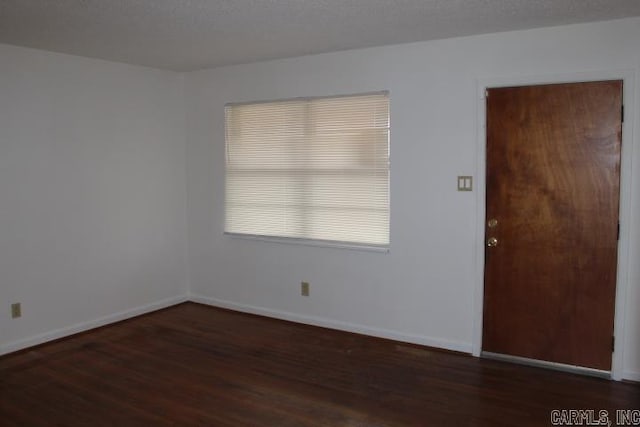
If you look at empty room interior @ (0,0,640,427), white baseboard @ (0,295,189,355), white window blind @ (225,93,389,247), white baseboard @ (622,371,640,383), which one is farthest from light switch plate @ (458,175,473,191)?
white baseboard @ (0,295,189,355)

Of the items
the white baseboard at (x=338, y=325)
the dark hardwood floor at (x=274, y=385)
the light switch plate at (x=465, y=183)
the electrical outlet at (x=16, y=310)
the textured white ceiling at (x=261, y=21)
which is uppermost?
the textured white ceiling at (x=261, y=21)

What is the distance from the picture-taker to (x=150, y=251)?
4.92 m

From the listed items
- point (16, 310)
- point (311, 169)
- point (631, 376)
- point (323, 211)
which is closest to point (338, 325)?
point (323, 211)

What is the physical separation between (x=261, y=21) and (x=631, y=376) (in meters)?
3.35

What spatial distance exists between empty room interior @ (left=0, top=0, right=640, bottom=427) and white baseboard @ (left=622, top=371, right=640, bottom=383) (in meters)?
0.03

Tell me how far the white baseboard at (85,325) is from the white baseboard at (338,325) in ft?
1.07

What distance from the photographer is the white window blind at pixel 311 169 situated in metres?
4.12

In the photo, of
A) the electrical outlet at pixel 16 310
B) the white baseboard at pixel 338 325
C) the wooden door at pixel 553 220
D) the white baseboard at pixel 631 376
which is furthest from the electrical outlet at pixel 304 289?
the white baseboard at pixel 631 376

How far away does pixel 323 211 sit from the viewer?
441 centimetres

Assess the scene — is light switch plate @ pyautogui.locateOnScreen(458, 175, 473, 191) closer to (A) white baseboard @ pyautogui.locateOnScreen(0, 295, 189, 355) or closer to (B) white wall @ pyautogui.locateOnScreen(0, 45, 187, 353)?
(B) white wall @ pyautogui.locateOnScreen(0, 45, 187, 353)

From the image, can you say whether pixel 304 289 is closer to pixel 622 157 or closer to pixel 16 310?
pixel 16 310

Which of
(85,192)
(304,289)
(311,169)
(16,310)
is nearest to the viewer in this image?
(16,310)

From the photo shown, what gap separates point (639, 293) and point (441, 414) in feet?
5.12

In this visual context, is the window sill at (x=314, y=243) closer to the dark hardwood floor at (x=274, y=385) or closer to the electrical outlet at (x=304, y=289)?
the electrical outlet at (x=304, y=289)
